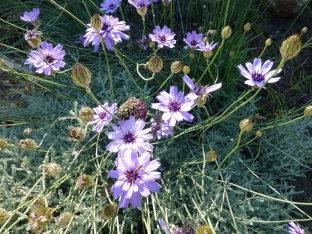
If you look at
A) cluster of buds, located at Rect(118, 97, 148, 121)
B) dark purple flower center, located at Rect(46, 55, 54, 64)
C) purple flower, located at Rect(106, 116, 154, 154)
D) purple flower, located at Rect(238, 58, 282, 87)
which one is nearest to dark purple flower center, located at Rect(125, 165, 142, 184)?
purple flower, located at Rect(106, 116, 154, 154)

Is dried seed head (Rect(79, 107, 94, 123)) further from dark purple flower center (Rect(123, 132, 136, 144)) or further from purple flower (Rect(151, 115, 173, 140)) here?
purple flower (Rect(151, 115, 173, 140))

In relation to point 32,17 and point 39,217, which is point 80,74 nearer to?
point 39,217

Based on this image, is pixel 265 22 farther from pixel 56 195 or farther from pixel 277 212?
pixel 56 195

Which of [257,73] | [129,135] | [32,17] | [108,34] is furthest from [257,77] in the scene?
[32,17]

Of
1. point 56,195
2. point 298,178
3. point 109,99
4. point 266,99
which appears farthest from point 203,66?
point 56,195

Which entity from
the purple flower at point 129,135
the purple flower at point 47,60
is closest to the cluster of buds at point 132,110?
the purple flower at point 129,135

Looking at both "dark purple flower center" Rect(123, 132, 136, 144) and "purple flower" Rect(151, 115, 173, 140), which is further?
"purple flower" Rect(151, 115, 173, 140)
